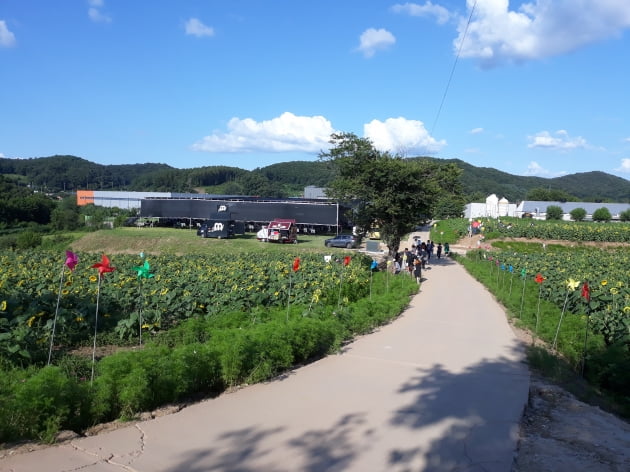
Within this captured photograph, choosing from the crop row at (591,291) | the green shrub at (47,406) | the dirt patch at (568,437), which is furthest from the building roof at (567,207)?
the green shrub at (47,406)

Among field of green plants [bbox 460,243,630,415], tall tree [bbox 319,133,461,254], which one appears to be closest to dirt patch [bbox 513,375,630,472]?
field of green plants [bbox 460,243,630,415]

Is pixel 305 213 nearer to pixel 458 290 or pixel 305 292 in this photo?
pixel 458 290

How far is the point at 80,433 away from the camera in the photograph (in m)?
6.19

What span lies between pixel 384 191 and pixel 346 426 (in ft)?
71.5

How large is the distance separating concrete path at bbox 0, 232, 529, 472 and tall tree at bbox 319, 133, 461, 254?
17.1 m

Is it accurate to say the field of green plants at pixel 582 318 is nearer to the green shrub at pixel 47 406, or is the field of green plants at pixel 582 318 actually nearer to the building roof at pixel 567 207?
the green shrub at pixel 47 406

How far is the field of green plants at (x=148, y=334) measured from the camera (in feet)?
20.8

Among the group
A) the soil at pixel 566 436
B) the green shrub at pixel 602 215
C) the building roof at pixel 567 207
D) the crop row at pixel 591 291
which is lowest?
the soil at pixel 566 436

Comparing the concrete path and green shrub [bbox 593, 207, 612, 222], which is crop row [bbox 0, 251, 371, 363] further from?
green shrub [bbox 593, 207, 612, 222]

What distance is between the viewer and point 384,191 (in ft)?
90.7

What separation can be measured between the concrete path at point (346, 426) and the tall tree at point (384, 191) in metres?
17.1

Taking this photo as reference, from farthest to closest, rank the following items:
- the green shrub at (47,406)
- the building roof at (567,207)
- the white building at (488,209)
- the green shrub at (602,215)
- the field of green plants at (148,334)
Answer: the building roof at (567,207) < the white building at (488,209) < the green shrub at (602,215) < the field of green plants at (148,334) < the green shrub at (47,406)

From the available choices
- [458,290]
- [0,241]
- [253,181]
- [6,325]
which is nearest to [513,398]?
[6,325]

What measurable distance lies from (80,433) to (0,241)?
1938 inches
